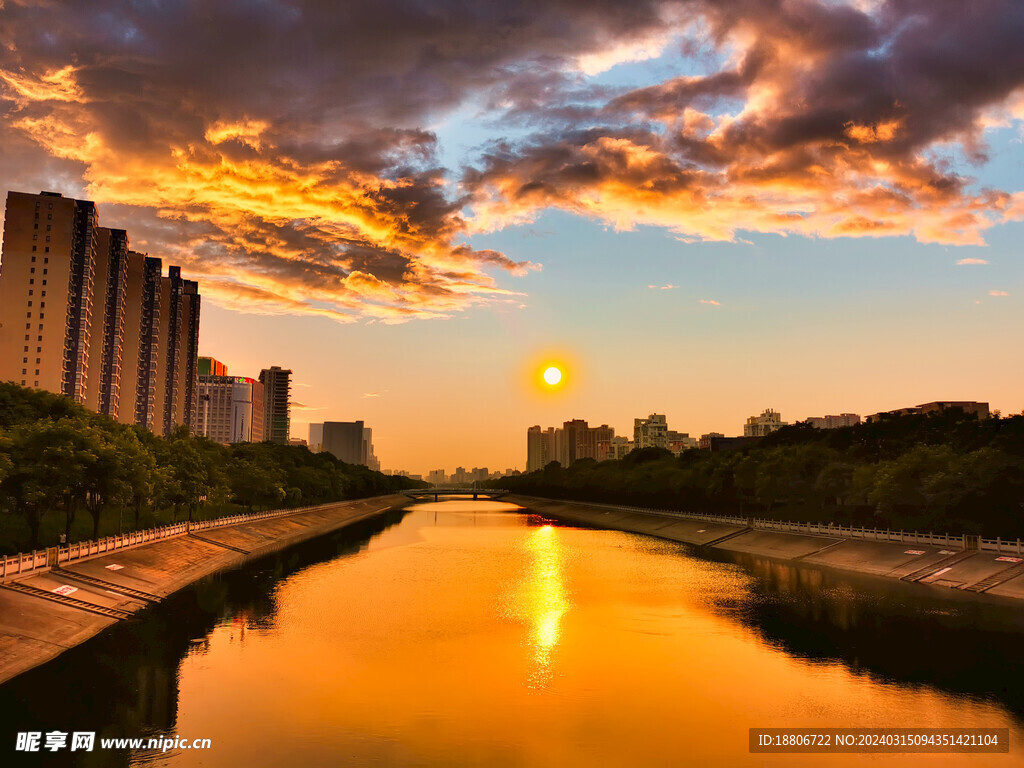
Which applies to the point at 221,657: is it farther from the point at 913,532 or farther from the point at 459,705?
the point at 913,532

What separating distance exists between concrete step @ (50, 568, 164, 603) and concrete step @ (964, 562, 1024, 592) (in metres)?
72.4

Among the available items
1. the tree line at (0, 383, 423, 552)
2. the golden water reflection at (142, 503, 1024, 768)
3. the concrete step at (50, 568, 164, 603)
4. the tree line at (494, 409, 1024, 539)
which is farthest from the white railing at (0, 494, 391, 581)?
the tree line at (494, 409, 1024, 539)

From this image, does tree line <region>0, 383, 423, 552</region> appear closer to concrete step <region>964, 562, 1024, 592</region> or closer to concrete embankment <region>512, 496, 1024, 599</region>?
concrete embankment <region>512, 496, 1024, 599</region>

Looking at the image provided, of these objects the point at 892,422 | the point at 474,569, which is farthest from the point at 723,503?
the point at 474,569

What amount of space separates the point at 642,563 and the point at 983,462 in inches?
1672

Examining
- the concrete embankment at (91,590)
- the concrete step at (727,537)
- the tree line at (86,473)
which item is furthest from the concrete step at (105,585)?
the concrete step at (727,537)

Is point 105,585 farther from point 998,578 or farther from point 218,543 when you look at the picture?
point 998,578

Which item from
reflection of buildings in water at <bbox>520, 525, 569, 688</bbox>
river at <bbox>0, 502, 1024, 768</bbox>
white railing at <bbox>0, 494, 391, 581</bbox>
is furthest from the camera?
white railing at <bbox>0, 494, 391, 581</bbox>

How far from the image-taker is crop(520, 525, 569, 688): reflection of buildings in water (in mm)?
45375

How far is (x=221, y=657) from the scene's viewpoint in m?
46.5

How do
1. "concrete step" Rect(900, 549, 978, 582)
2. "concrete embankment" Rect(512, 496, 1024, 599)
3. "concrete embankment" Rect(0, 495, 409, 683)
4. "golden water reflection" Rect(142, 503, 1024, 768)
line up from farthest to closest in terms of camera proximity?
"concrete step" Rect(900, 549, 978, 582) → "concrete embankment" Rect(512, 496, 1024, 599) → "concrete embankment" Rect(0, 495, 409, 683) → "golden water reflection" Rect(142, 503, 1024, 768)

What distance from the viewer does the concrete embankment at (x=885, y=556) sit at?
68688 mm

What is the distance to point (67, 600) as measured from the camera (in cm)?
5275

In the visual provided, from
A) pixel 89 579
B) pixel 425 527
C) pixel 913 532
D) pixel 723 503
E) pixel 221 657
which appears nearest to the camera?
pixel 221 657
